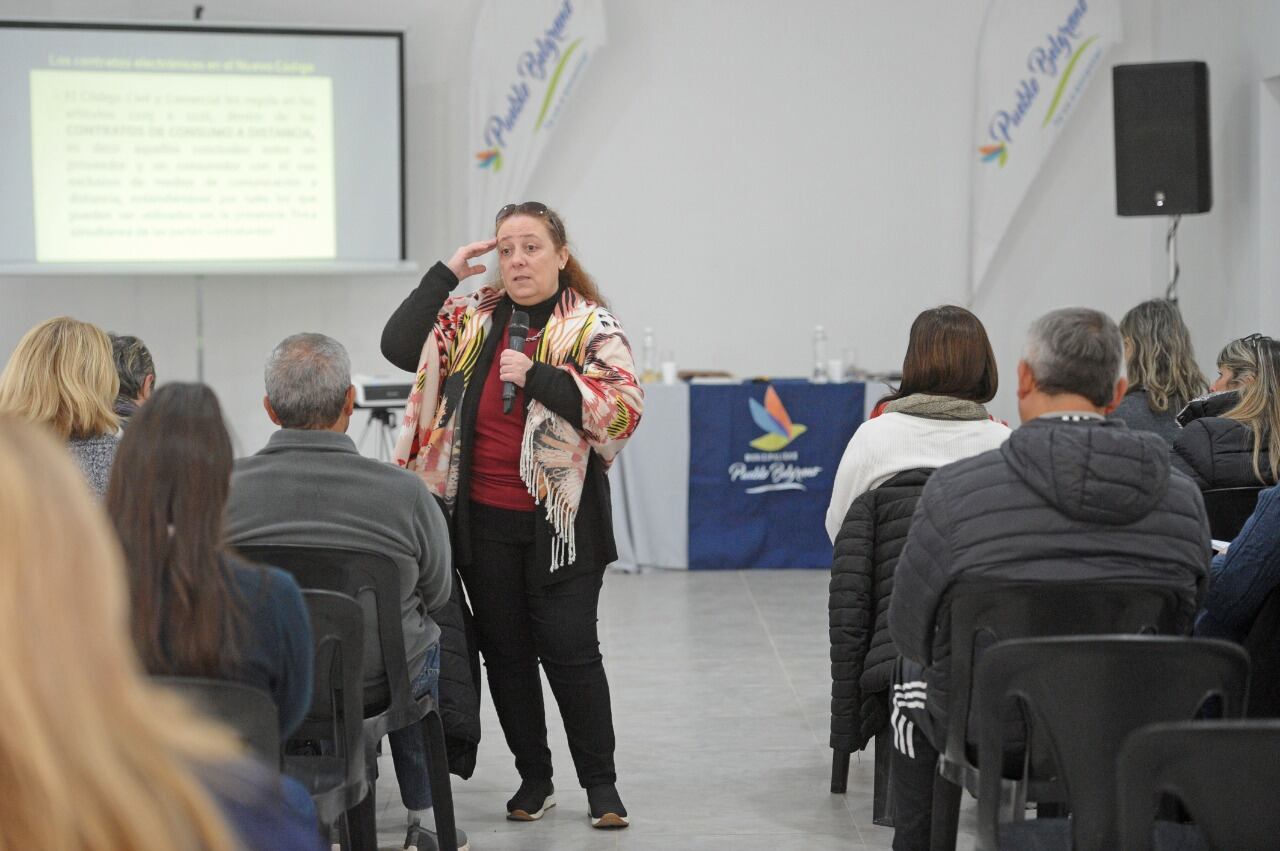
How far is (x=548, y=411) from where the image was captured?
312 centimetres

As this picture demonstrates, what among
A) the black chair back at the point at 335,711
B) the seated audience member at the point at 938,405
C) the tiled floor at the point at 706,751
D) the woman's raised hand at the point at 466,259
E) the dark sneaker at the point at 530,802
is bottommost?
the tiled floor at the point at 706,751

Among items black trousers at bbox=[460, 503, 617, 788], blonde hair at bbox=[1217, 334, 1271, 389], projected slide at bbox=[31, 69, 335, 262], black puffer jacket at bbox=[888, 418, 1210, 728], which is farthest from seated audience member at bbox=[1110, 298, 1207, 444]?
projected slide at bbox=[31, 69, 335, 262]

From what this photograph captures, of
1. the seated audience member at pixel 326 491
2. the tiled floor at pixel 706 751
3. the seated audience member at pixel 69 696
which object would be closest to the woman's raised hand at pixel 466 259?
the seated audience member at pixel 326 491

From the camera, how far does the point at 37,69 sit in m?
7.06

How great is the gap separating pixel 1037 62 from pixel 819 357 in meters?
2.22

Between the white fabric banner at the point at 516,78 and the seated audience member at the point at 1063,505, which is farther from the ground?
the white fabric banner at the point at 516,78

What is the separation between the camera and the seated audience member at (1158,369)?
4.17m

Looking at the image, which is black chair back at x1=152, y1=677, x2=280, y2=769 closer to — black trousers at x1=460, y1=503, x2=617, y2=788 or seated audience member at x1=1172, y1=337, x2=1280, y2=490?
black trousers at x1=460, y1=503, x2=617, y2=788

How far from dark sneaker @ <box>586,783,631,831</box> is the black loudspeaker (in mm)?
5082

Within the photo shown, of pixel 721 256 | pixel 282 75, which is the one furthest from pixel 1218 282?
pixel 282 75

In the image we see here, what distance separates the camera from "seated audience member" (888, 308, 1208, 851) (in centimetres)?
220

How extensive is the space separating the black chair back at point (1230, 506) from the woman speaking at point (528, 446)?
146 centimetres

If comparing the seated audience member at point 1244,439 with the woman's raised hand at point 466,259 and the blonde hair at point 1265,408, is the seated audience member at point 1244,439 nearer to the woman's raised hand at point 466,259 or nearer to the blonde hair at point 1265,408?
the blonde hair at point 1265,408

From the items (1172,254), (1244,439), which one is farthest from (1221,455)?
(1172,254)
